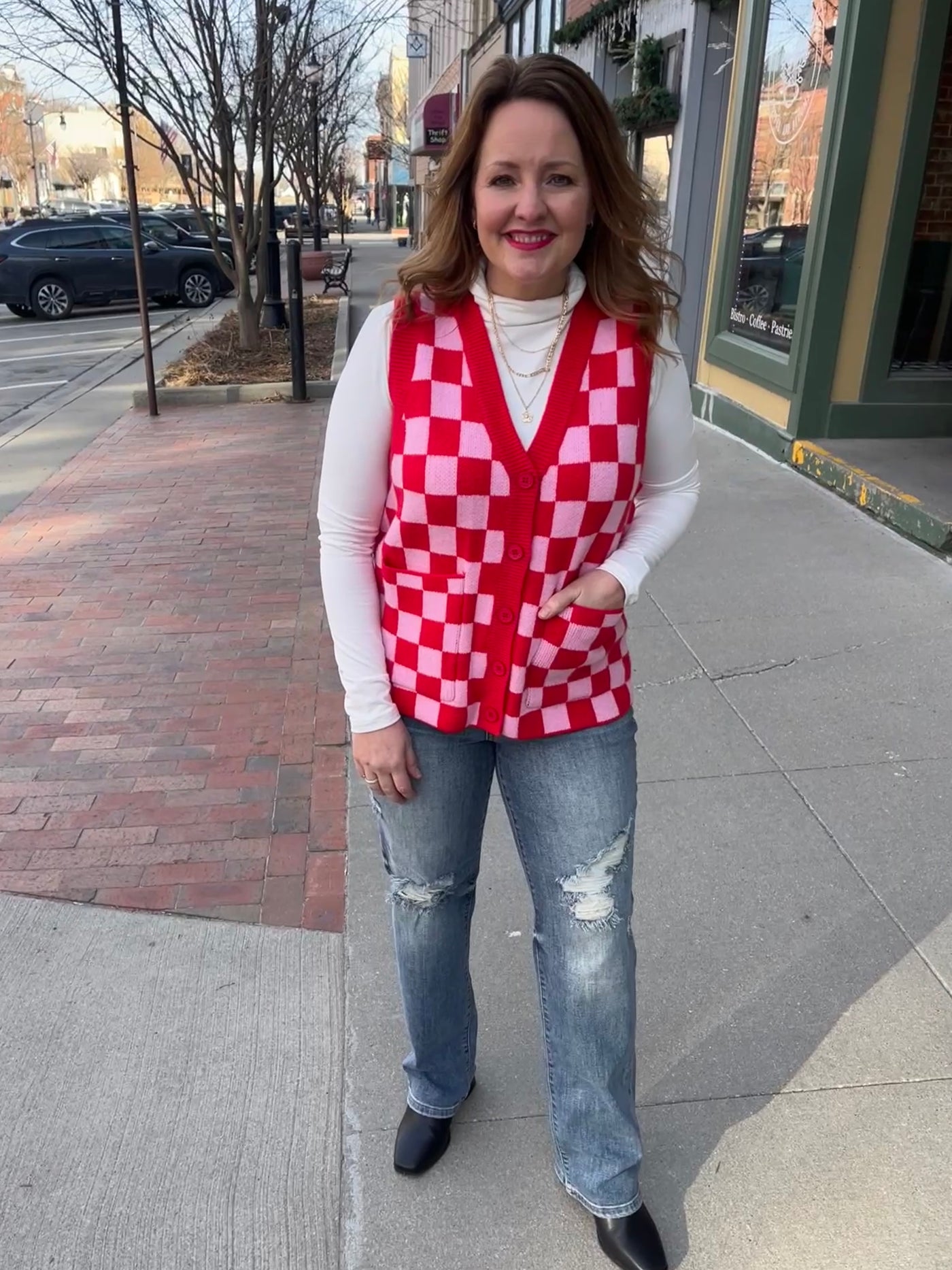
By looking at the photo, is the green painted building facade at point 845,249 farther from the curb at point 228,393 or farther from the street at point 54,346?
the street at point 54,346

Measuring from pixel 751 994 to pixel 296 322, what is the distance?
29.4ft

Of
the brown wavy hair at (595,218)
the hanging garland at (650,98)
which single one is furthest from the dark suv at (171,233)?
the brown wavy hair at (595,218)

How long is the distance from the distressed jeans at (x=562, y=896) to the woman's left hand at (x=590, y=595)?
225 mm

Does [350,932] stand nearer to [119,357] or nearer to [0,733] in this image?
[0,733]

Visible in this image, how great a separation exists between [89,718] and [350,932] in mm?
1870

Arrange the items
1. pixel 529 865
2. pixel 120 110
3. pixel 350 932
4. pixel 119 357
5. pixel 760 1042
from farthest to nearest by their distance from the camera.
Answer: pixel 119 357
pixel 120 110
pixel 350 932
pixel 760 1042
pixel 529 865

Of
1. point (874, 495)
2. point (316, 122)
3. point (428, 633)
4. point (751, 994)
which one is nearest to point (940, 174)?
point (874, 495)

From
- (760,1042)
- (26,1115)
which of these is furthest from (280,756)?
(760,1042)

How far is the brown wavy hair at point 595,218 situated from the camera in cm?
165

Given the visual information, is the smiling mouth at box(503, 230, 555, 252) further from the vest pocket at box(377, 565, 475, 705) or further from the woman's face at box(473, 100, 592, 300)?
the vest pocket at box(377, 565, 475, 705)

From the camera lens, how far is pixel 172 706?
4328 mm

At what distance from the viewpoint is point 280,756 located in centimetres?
391

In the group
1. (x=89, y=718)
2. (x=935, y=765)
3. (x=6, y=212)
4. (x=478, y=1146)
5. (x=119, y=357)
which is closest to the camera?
(x=478, y=1146)

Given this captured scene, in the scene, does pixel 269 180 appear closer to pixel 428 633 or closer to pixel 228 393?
pixel 228 393
